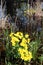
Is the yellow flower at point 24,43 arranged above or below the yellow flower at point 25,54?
above

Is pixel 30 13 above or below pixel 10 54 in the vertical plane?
above

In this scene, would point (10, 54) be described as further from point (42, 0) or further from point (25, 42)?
point (42, 0)

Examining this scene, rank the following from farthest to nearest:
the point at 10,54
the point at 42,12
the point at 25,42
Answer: the point at 42,12
the point at 10,54
the point at 25,42

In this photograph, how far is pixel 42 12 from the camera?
3.56 m

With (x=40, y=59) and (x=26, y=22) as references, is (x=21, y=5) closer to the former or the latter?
(x=26, y=22)

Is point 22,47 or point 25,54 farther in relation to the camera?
point 22,47

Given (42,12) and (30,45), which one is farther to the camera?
(42,12)

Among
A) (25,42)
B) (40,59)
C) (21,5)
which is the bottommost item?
(40,59)

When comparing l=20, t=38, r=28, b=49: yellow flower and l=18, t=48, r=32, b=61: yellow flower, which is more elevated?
l=20, t=38, r=28, b=49: yellow flower

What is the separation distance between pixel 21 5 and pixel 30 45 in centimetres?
89

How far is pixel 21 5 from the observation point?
12.1ft

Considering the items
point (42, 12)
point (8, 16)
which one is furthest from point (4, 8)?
point (42, 12)

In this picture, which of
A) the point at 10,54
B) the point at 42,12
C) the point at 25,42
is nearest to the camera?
the point at 25,42

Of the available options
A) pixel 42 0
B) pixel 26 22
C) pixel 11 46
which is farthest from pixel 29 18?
pixel 11 46
